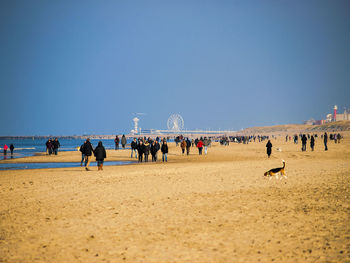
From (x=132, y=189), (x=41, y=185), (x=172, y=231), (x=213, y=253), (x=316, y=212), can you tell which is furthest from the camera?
(x=41, y=185)

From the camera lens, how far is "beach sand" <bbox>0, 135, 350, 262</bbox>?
582cm

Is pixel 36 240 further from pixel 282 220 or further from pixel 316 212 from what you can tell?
pixel 316 212

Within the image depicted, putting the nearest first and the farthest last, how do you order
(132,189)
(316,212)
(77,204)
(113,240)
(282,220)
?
(113,240) → (282,220) → (316,212) → (77,204) → (132,189)

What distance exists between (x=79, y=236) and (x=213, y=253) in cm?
271

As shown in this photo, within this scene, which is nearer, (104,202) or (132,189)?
(104,202)

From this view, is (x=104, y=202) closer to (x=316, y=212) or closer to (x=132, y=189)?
(x=132, y=189)

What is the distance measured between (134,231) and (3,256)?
2386 millimetres

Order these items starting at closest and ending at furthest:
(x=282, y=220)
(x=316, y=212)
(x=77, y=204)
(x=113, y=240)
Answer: (x=113, y=240) → (x=282, y=220) → (x=316, y=212) → (x=77, y=204)

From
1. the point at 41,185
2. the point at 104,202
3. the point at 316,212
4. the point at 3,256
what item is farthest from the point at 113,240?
the point at 41,185

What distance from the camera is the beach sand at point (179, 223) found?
19.1ft

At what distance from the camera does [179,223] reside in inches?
299

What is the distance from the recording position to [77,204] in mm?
9742

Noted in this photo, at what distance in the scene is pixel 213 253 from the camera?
579 centimetres

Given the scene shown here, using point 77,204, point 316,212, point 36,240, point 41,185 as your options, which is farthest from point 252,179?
point 36,240
